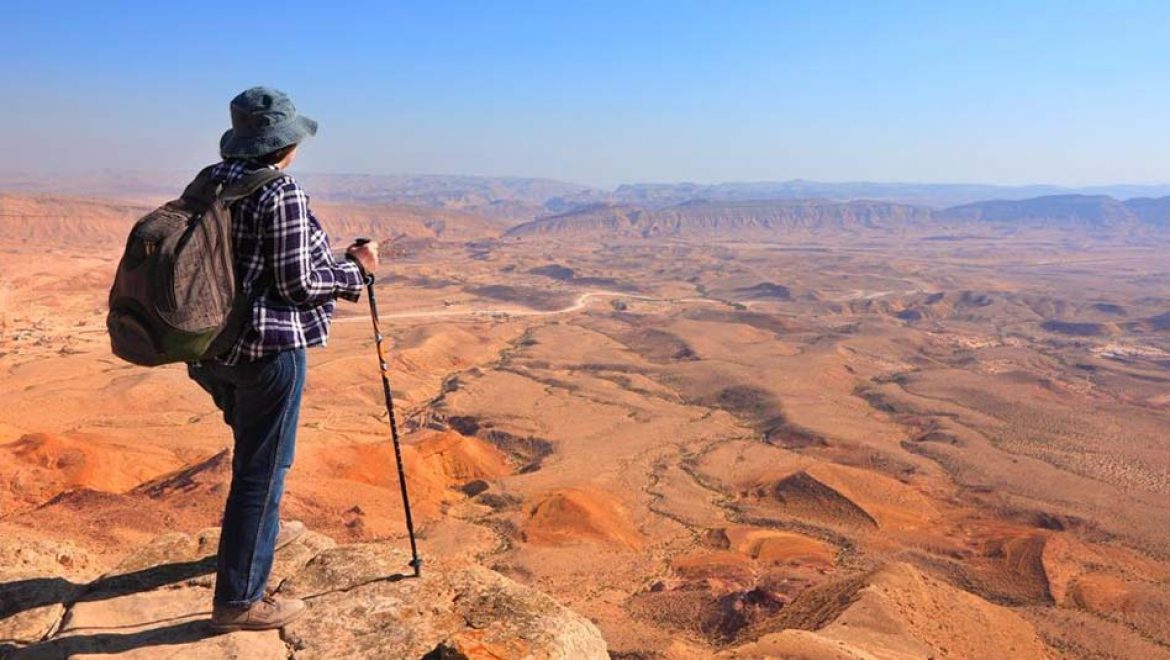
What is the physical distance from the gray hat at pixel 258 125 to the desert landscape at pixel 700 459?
120cm

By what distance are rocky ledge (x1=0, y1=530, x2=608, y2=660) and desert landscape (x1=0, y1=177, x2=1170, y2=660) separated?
15 cm

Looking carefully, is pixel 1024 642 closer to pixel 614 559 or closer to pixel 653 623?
pixel 653 623

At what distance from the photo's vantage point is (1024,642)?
9.29 metres

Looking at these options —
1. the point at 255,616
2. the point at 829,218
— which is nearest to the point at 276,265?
the point at 255,616

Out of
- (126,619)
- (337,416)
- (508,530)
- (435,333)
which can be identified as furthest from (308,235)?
(435,333)

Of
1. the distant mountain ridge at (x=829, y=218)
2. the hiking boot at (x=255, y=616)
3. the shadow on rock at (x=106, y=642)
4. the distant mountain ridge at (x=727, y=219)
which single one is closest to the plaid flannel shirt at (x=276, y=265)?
the hiking boot at (x=255, y=616)

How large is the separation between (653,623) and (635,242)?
3920 inches

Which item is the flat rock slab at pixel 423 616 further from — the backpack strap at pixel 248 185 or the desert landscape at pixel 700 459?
the backpack strap at pixel 248 185

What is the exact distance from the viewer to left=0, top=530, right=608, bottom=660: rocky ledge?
3.00 m

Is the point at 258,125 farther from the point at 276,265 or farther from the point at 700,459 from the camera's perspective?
the point at 700,459

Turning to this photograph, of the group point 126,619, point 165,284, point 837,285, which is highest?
point 165,284

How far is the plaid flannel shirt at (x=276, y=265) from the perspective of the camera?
8.48 ft

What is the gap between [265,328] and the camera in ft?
8.73

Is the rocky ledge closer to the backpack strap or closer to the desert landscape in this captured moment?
the desert landscape
